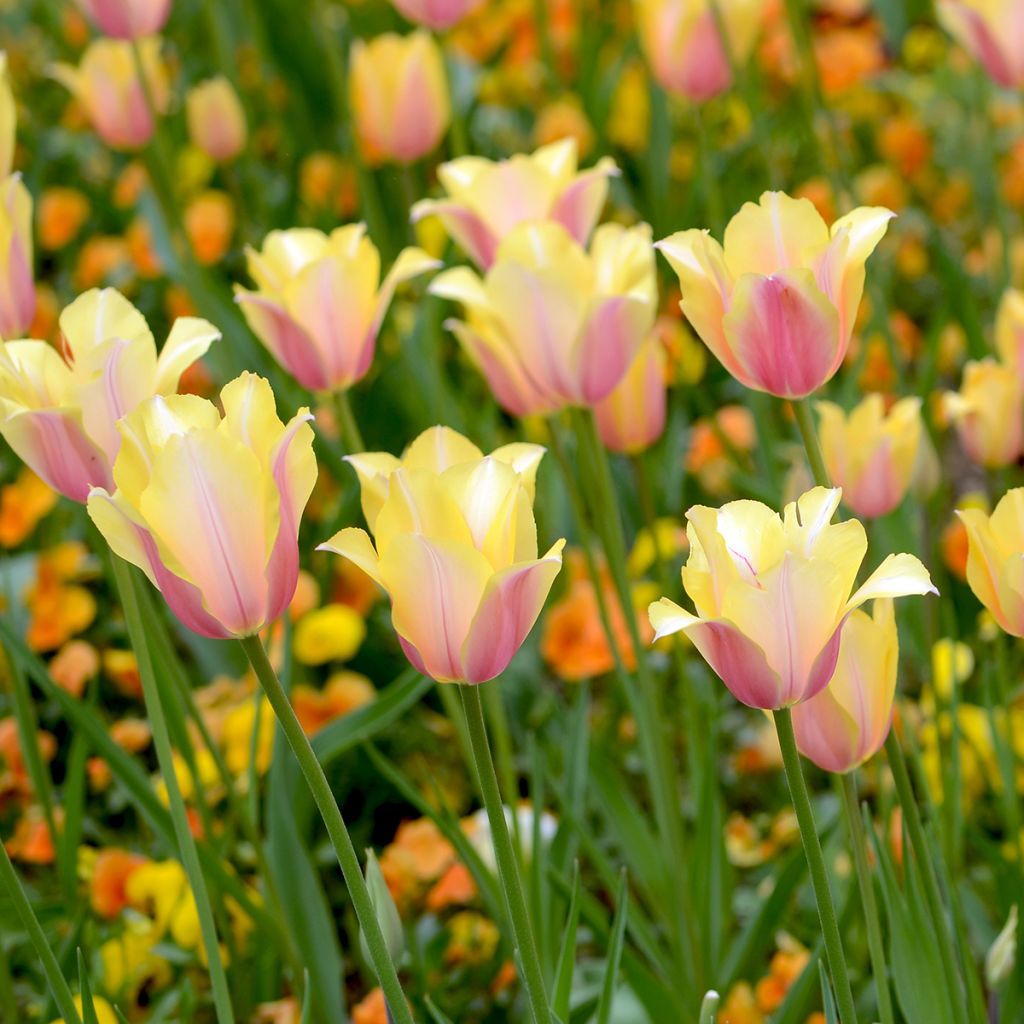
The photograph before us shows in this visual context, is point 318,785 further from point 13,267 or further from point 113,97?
point 113,97

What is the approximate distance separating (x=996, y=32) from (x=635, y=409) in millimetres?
691

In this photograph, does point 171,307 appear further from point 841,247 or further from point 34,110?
point 841,247

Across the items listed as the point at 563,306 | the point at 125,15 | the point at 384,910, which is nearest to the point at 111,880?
the point at 384,910

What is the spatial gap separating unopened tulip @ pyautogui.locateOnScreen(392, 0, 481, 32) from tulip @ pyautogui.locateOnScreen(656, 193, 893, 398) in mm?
830

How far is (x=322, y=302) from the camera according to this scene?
3.58 feet

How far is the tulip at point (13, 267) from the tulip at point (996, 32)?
1.07 m

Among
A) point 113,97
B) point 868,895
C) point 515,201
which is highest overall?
point 113,97

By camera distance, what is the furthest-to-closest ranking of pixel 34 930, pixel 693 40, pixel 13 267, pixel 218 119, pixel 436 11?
pixel 218 119
pixel 693 40
pixel 436 11
pixel 13 267
pixel 34 930

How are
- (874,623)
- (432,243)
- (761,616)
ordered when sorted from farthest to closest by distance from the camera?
1. (432,243)
2. (874,623)
3. (761,616)

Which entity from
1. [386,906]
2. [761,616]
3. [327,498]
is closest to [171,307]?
[327,498]

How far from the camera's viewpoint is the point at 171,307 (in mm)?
2307

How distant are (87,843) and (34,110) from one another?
207 centimetres

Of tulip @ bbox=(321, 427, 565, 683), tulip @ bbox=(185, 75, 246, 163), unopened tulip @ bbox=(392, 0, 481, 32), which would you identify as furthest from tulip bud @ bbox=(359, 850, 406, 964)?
tulip @ bbox=(185, 75, 246, 163)

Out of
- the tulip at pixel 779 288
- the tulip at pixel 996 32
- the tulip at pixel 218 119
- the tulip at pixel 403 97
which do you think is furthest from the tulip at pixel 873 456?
the tulip at pixel 218 119
